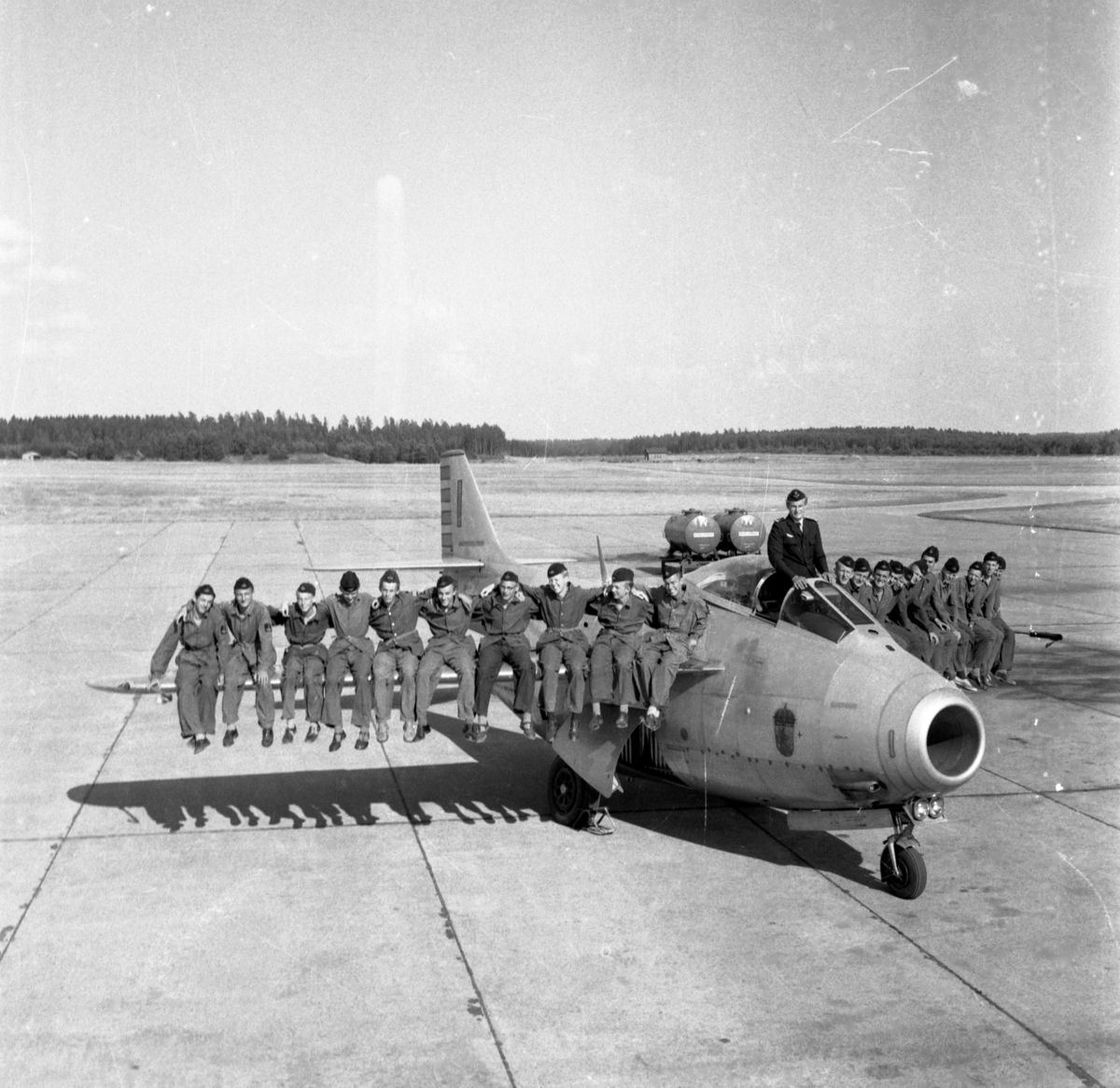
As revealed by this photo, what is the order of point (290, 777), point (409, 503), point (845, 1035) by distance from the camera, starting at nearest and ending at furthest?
1. point (845, 1035)
2. point (290, 777)
3. point (409, 503)

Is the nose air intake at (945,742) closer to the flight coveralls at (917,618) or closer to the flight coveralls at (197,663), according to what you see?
the flight coveralls at (197,663)

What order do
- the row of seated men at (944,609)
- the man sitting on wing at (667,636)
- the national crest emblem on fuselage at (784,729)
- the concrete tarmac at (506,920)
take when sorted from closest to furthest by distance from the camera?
the concrete tarmac at (506,920) < the national crest emblem on fuselage at (784,729) < the man sitting on wing at (667,636) < the row of seated men at (944,609)

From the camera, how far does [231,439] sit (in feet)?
524

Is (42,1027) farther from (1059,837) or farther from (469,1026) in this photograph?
(1059,837)

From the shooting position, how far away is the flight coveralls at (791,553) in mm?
10695

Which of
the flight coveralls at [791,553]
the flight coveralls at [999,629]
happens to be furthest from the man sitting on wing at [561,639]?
the flight coveralls at [999,629]

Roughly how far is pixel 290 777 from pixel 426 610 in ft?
12.1

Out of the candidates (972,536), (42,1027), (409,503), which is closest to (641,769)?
(42,1027)

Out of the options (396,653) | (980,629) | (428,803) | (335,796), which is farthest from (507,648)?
(980,629)

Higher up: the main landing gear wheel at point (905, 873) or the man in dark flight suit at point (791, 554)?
the man in dark flight suit at point (791, 554)

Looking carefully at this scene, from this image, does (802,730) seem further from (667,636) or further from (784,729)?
(667,636)

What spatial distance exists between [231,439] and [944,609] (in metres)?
152

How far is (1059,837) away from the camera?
11258 millimetres

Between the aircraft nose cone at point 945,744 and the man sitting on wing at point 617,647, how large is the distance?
259 cm
